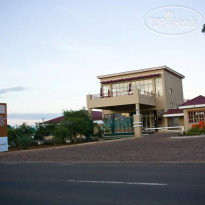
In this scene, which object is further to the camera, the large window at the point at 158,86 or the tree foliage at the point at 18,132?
the large window at the point at 158,86

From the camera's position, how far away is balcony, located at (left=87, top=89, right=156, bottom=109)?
36.9 m

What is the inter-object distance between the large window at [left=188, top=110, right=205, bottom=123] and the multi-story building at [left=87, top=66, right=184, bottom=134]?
7724mm

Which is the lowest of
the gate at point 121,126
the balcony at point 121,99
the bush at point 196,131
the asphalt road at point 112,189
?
the asphalt road at point 112,189

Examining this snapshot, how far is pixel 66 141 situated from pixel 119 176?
21261mm

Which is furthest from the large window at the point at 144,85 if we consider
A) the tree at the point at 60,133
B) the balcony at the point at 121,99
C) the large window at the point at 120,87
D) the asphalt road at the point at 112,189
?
the asphalt road at the point at 112,189

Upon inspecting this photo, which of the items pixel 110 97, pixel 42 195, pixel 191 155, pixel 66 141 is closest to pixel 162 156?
pixel 191 155

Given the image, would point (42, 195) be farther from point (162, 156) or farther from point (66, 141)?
point (66, 141)

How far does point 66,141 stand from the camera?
29.7 metres

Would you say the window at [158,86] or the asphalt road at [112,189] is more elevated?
the window at [158,86]

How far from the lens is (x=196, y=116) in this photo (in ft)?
99.6

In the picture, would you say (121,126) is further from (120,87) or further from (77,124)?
(77,124)

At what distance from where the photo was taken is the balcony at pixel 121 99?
3691cm

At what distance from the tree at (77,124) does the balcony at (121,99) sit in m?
8.60

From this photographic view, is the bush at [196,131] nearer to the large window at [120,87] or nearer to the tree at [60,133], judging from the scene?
the tree at [60,133]
